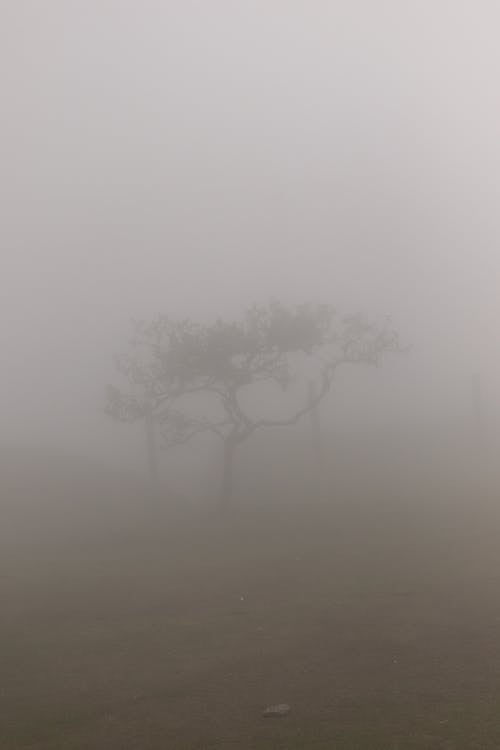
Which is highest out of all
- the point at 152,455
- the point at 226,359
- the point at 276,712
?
the point at 226,359

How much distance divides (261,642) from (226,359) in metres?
24.5

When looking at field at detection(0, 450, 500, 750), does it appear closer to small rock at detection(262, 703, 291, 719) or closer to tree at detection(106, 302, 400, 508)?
small rock at detection(262, 703, 291, 719)

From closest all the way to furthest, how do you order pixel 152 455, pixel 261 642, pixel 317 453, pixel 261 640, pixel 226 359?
pixel 261 642
pixel 261 640
pixel 226 359
pixel 152 455
pixel 317 453

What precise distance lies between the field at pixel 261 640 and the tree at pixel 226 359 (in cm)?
1087

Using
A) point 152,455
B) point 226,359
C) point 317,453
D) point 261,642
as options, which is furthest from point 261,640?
point 317,453

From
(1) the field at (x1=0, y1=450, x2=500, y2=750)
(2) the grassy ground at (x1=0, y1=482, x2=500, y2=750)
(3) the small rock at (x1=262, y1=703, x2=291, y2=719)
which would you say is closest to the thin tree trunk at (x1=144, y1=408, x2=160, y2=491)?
(1) the field at (x1=0, y1=450, x2=500, y2=750)

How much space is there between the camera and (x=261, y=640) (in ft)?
57.0

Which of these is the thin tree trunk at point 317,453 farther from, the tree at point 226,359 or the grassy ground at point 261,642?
the grassy ground at point 261,642

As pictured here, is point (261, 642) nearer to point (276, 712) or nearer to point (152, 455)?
point (276, 712)

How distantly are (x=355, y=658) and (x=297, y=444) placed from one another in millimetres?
38876

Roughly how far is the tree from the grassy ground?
11827 mm

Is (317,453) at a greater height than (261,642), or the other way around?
(317,453)

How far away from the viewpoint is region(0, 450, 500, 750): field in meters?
12.2

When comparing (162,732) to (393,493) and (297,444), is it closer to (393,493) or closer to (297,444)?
(393,493)
